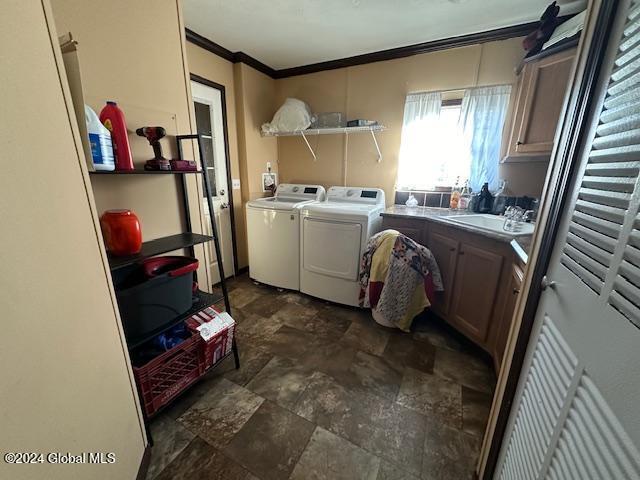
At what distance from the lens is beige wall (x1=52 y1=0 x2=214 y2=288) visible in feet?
3.79

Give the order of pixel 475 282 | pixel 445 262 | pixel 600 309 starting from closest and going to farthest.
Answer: pixel 600 309 < pixel 475 282 < pixel 445 262

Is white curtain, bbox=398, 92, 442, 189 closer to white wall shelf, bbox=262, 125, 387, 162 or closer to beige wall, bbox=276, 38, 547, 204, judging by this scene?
beige wall, bbox=276, 38, 547, 204

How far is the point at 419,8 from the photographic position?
6.15 ft

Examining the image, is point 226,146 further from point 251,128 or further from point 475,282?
point 475,282

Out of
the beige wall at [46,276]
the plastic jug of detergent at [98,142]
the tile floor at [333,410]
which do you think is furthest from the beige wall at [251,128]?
the beige wall at [46,276]

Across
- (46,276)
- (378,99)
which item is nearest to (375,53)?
(378,99)

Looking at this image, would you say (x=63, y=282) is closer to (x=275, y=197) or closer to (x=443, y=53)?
(x=275, y=197)

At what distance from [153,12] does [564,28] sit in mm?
2422

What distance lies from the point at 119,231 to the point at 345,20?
2231mm

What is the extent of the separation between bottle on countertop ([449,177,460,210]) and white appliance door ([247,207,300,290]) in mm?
1523

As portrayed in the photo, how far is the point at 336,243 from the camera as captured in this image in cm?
241

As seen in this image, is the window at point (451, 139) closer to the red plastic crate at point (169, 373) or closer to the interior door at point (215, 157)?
the interior door at point (215, 157)

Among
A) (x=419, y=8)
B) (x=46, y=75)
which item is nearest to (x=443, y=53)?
(x=419, y=8)

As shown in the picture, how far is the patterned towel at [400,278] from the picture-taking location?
2029mm
